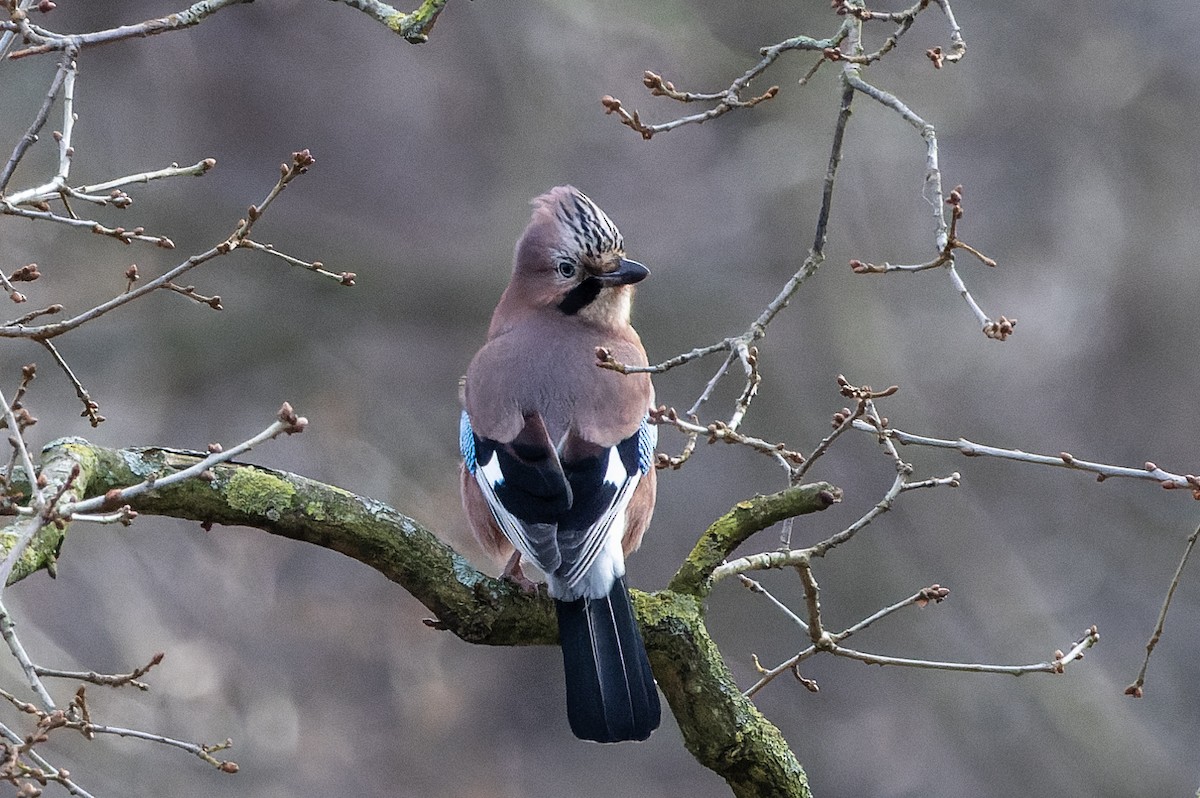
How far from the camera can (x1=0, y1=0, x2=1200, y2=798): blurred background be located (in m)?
8.54

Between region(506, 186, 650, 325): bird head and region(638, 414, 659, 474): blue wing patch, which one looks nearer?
region(638, 414, 659, 474): blue wing patch

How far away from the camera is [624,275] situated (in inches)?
192

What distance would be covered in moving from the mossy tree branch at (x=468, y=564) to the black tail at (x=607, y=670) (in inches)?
2.4

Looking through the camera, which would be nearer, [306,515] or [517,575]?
[306,515]

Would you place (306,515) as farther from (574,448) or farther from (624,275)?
(624,275)

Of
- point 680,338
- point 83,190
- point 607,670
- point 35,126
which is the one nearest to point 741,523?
point 607,670

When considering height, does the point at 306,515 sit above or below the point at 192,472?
below

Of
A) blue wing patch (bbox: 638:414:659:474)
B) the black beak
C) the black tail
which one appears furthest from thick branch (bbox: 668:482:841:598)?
the black beak

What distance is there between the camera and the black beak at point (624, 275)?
4875 millimetres

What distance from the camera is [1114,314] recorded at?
30.6 ft

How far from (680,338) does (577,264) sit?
148 inches

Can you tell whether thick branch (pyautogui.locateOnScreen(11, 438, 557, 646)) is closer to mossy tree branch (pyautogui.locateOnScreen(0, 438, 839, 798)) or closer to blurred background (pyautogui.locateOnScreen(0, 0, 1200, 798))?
mossy tree branch (pyautogui.locateOnScreen(0, 438, 839, 798))

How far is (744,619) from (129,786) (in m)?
3.54

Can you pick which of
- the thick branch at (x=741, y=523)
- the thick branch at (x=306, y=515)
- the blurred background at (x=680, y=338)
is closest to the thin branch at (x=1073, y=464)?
the thick branch at (x=741, y=523)
